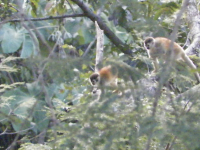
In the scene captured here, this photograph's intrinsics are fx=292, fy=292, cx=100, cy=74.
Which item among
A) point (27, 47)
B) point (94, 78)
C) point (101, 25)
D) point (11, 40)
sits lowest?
point (94, 78)

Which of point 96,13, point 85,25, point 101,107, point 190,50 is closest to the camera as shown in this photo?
point 101,107

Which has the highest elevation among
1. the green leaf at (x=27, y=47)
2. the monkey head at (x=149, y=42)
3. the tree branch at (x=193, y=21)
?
the tree branch at (x=193, y=21)

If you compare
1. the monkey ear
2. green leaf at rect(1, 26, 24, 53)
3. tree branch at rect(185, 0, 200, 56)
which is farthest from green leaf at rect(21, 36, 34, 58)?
tree branch at rect(185, 0, 200, 56)

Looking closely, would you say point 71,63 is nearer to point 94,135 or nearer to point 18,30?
point 94,135

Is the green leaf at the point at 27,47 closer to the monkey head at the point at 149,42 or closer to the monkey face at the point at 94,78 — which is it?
the monkey head at the point at 149,42

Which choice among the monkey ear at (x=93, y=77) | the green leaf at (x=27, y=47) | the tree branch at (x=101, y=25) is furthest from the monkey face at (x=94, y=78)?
the green leaf at (x=27, y=47)

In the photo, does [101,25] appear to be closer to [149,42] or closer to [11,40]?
[149,42]


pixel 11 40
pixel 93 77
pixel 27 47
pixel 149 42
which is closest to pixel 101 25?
pixel 149 42

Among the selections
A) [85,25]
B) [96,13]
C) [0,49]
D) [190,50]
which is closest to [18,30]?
[0,49]

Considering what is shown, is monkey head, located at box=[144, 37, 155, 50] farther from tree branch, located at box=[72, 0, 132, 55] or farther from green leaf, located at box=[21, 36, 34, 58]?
green leaf, located at box=[21, 36, 34, 58]

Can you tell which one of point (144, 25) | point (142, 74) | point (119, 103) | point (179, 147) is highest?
point (144, 25)

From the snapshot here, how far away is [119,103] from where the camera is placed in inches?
62.9

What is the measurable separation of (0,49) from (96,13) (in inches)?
109

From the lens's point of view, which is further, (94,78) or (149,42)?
(149,42)
